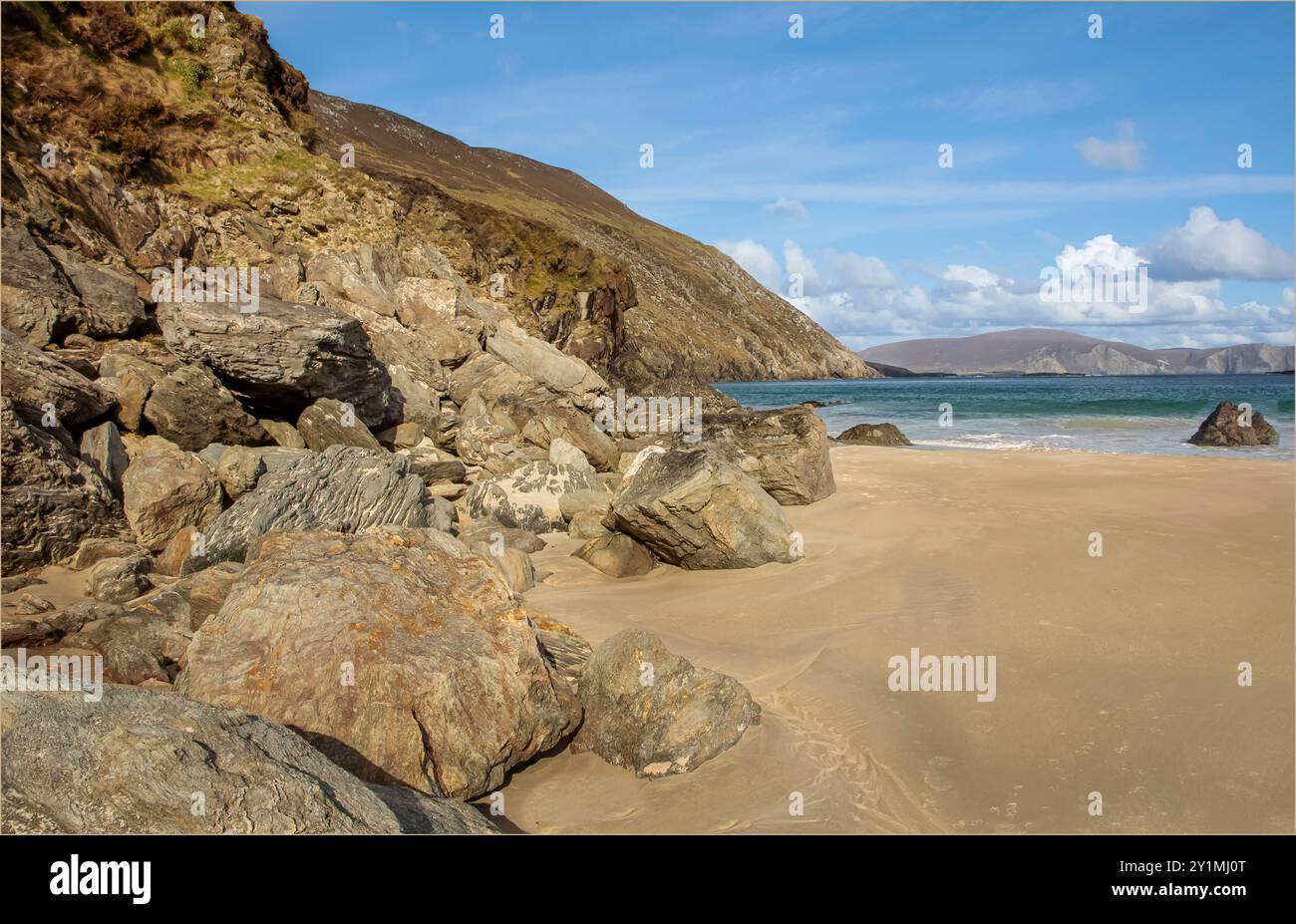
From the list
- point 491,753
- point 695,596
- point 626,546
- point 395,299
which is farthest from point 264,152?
point 491,753

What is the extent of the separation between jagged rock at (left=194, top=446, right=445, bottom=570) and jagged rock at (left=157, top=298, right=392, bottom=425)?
2.51 metres

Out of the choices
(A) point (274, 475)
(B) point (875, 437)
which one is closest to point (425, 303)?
(A) point (274, 475)

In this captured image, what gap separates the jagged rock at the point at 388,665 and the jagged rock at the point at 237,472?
4.46 m

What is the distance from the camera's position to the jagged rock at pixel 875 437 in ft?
78.0

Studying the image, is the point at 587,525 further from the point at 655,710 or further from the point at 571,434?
the point at 655,710

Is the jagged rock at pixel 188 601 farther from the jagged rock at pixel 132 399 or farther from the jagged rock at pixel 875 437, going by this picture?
the jagged rock at pixel 875 437

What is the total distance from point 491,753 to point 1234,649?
5155 mm

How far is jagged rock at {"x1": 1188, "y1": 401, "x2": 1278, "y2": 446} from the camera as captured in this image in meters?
21.5

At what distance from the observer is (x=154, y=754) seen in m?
2.57

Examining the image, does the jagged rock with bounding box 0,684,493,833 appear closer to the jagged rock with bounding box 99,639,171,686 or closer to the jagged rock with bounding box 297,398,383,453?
the jagged rock with bounding box 99,639,171,686

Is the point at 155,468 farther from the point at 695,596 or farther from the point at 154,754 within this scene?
the point at 154,754

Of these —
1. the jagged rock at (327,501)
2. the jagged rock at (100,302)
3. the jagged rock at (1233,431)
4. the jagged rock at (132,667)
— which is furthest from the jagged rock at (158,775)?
the jagged rock at (1233,431)

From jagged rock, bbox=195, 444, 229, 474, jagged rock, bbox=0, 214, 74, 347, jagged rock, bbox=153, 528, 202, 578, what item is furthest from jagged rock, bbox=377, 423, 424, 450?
jagged rock, bbox=153, 528, 202, 578

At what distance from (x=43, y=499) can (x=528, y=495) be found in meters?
5.22
